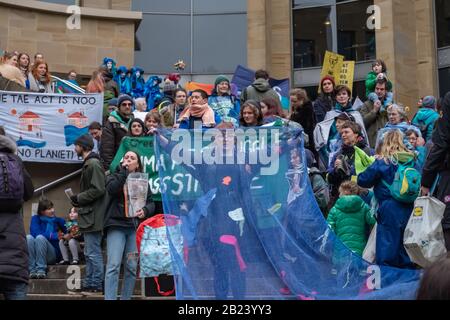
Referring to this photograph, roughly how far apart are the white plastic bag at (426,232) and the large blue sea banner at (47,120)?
26.1 ft

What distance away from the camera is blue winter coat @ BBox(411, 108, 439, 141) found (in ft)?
42.9

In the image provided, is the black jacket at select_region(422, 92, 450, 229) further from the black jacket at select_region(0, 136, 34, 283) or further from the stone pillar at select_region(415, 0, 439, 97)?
the stone pillar at select_region(415, 0, 439, 97)

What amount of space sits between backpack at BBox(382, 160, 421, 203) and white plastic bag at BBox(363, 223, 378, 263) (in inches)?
22.3

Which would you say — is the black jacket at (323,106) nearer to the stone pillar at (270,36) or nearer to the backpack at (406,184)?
the backpack at (406,184)

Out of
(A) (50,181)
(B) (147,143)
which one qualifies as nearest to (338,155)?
(B) (147,143)

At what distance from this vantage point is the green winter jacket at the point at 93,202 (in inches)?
390

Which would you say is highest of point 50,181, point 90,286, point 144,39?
point 144,39

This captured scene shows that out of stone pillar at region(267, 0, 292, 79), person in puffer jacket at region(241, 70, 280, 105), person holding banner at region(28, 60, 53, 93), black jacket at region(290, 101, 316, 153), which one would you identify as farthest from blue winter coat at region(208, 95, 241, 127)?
stone pillar at region(267, 0, 292, 79)

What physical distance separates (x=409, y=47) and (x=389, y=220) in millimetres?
13067

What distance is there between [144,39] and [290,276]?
17.1 m

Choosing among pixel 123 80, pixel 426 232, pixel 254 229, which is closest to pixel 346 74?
pixel 123 80

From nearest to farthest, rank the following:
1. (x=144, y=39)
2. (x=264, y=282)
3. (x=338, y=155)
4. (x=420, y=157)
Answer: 1. (x=264, y=282)
2. (x=420, y=157)
3. (x=338, y=155)
4. (x=144, y=39)

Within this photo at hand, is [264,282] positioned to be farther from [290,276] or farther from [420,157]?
[420,157]

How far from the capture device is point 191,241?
26.0 ft
